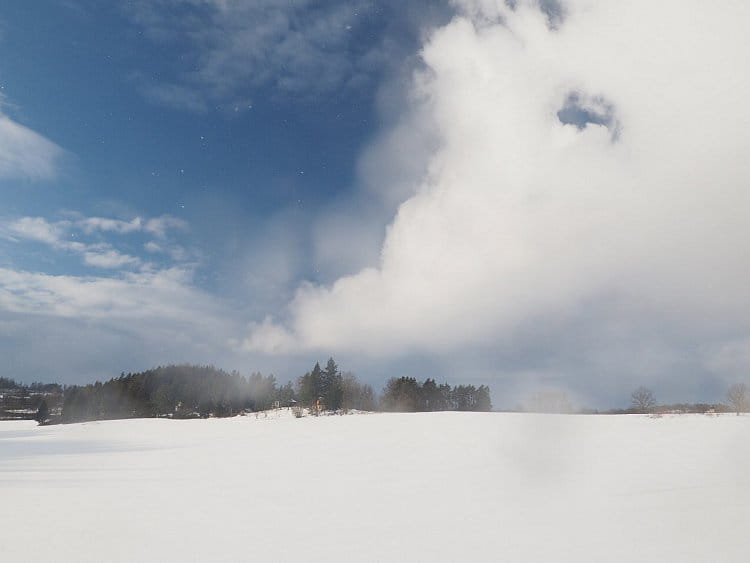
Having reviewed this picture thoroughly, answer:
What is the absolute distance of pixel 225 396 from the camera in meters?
109

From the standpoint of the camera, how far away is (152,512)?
10156mm

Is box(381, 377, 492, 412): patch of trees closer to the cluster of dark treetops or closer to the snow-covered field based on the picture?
the cluster of dark treetops

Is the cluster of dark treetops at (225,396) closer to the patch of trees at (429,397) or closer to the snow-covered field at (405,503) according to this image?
the patch of trees at (429,397)

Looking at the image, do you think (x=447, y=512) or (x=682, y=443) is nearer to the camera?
(x=447, y=512)

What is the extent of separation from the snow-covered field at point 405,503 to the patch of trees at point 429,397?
78.9m

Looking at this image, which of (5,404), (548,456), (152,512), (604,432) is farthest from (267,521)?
(5,404)

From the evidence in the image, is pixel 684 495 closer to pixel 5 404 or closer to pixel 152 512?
pixel 152 512

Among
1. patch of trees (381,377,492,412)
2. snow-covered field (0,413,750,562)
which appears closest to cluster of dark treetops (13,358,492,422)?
patch of trees (381,377,492,412)

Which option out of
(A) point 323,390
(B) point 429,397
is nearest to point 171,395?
(A) point 323,390

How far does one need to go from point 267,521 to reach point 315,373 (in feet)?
274

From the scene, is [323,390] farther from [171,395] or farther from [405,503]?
[405,503]

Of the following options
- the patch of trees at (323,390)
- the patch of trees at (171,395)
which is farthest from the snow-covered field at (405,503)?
the patch of trees at (171,395)

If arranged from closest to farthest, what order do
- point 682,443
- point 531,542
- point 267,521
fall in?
1. point 531,542
2. point 267,521
3. point 682,443

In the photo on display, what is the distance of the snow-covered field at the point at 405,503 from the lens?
297 inches
